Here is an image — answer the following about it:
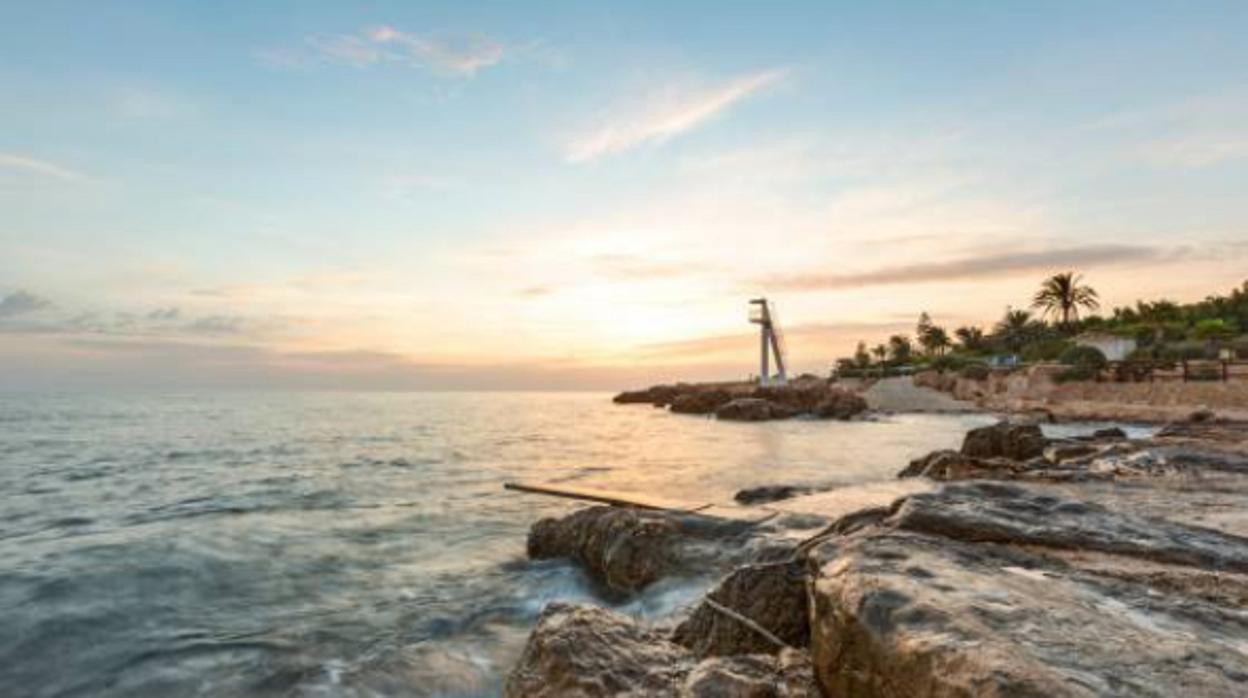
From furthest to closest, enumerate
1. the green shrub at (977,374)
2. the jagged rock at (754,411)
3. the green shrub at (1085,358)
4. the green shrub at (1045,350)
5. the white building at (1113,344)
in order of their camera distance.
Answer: the green shrub at (1045,350)
the green shrub at (977,374)
the white building at (1113,344)
the jagged rock at (754,411)
the green shrub at (1085,358)

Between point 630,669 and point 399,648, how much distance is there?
13.6ft

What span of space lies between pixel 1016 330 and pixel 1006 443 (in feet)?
267

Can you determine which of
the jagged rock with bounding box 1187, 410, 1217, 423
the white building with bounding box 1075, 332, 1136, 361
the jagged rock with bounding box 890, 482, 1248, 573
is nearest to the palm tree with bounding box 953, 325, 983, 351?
the white building with bounding box 1075, 332, 1136, 361

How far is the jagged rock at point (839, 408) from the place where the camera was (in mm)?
50906

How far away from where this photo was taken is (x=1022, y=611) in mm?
3270

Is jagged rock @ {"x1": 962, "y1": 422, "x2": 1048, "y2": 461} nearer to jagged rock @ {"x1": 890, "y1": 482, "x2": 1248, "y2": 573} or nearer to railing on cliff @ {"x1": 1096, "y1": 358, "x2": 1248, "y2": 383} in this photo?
jagged rock @ {"x1": 890, "y1": 482, "x2": 1248, "y2": 573}

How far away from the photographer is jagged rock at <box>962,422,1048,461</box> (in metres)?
18.6

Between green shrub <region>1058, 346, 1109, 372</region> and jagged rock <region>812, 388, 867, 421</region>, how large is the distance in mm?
14851

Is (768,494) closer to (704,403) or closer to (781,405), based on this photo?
(781,405)

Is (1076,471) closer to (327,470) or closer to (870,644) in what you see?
(870,644)

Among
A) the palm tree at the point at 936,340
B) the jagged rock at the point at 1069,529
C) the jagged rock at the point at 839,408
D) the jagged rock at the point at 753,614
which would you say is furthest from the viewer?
the palm tree at the point at 936,340

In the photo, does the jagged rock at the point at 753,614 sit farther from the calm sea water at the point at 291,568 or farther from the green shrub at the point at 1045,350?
the green shrub at the point at 1045,350

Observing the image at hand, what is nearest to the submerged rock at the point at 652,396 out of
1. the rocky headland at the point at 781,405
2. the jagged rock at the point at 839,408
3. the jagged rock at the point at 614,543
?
the rocky headland at the point at 781,405

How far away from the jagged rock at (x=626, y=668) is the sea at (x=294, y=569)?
8.46ft
